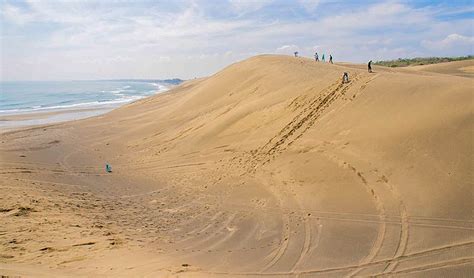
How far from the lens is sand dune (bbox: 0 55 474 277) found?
6.62 metres

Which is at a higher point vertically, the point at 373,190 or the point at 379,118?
the point at 379,118

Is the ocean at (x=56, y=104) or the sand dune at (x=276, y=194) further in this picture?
the ocean at (x=56, y=104)

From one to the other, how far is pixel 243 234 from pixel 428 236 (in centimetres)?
365

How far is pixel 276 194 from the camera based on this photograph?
32.2ft

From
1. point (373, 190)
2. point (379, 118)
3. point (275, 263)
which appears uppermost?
point (379, 118)

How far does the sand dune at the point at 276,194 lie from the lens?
6625 mm

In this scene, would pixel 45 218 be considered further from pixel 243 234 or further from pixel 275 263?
pixel 275 263

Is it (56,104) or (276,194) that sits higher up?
(56,104)

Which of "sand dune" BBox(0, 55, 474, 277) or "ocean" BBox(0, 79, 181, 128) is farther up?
"ocean" BBox(0, 79, 181, 128)

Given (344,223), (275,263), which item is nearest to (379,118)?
(344,223)

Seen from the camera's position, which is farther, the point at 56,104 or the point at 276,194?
the point at 56,104

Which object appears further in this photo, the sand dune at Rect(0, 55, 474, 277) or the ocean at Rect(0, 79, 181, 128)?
the ocean at Rect(0, 79, 181, 128)

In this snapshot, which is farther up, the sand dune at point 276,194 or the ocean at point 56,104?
the ocean at point 56,104

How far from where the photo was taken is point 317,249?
7.12 m
